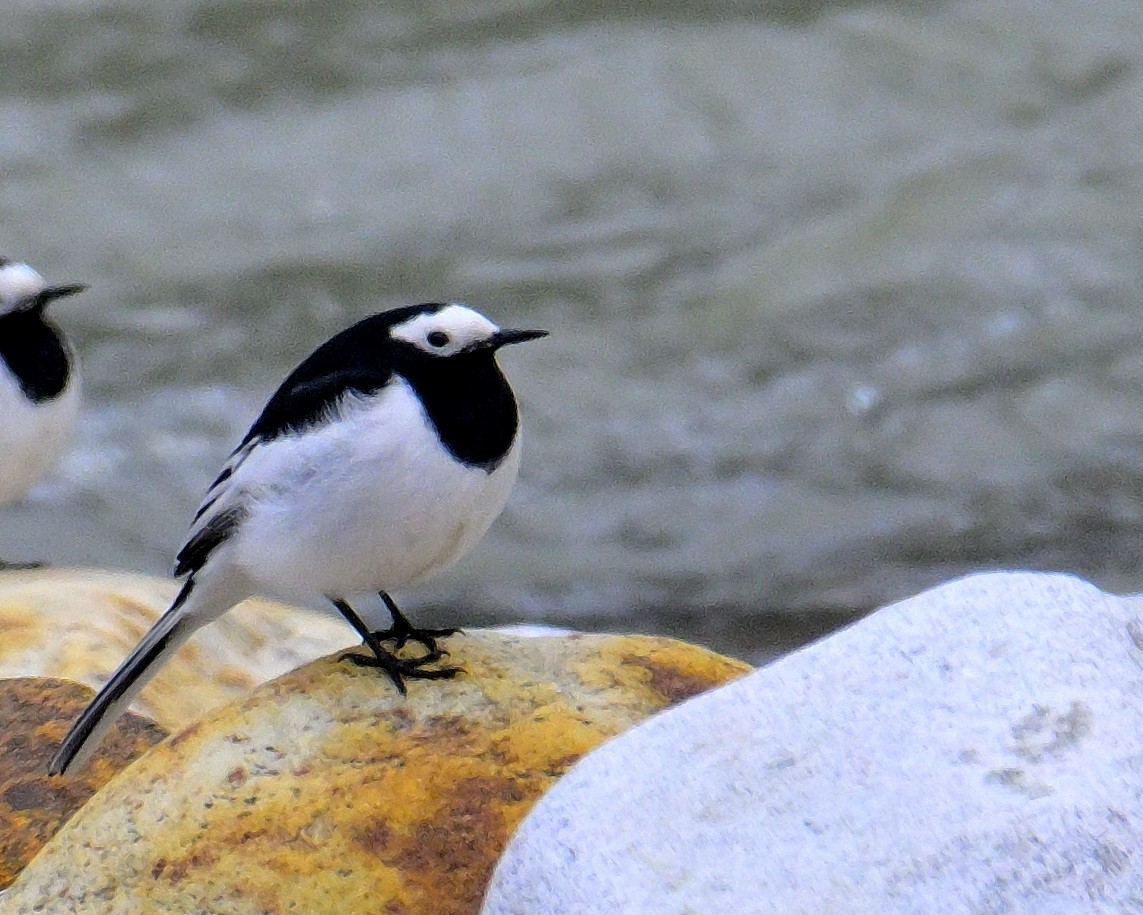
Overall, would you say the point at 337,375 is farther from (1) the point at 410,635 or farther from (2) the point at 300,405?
(1) the point at 410,635

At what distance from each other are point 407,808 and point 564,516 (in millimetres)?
5020

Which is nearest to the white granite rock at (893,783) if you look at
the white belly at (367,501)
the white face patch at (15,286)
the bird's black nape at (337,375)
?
the white belly at (367,501)

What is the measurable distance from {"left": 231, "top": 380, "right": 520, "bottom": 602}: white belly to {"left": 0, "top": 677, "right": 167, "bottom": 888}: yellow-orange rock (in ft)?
2.37

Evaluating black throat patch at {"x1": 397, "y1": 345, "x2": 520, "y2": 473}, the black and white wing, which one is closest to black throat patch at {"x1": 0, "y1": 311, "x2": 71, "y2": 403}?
the black and white wing

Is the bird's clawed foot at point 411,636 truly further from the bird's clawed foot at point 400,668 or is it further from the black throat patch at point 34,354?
the black throat patch at point 34,354

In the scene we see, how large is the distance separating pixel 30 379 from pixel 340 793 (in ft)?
8.66

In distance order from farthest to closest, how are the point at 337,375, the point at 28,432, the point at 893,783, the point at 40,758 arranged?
1. the point at 28,432
2. the point at 40,758
3. the point at 337,375
4. the point at 893,783

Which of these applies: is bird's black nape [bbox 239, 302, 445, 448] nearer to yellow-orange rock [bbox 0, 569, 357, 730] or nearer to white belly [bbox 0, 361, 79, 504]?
yellow-orange rock [bbox 0, 569, 357, 730]

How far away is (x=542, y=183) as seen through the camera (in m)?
11.1

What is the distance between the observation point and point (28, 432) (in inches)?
222

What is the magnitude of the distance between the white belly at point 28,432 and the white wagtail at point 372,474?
190 cm

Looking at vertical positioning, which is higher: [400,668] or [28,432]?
[400,668]

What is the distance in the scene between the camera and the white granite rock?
267 cm

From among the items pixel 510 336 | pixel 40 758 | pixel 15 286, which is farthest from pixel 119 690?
pixel 15 286
